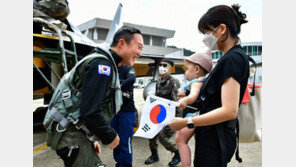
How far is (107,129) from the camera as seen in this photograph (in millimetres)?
1264

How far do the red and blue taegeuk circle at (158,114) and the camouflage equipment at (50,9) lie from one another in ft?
12.5

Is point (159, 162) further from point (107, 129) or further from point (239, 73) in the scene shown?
point (239, 73)

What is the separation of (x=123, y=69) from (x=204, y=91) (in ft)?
7.17

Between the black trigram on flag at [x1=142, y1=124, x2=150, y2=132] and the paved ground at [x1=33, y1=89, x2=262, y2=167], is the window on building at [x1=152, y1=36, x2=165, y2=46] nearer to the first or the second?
the paved ground at [x1=33, y1=89, x2=262, y2=167]

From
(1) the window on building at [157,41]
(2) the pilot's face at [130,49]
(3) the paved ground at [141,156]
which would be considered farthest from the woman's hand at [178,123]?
(1) the window on building at [157,41]

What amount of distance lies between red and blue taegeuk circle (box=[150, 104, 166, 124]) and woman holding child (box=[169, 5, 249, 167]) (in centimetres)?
10

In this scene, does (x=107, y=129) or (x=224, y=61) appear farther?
(x=107, y=129)

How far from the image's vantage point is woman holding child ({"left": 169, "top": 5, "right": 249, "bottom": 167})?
1082 mm

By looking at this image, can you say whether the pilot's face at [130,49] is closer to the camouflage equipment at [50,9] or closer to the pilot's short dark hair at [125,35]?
the pilot's short dark hair at [125,35]

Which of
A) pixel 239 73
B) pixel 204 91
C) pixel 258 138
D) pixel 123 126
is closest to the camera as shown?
pixel 239 73

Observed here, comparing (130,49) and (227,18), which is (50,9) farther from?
(227,18)

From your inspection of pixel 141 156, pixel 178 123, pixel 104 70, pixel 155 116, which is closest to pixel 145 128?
pixel 155 116

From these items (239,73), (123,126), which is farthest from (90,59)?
(123,126)

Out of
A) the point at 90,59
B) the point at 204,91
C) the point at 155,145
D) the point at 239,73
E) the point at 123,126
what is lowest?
the point at 155,145
